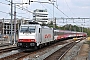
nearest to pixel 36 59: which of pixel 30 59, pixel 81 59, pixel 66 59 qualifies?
pixel 30 59

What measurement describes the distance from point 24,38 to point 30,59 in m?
6.44

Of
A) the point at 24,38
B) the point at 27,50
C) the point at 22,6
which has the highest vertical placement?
the point at 22,6

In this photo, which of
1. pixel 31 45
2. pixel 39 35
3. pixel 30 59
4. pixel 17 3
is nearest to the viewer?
pixel 30 59

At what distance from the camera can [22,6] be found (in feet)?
119

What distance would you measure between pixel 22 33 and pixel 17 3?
12.2 metres

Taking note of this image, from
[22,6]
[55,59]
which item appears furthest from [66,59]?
[22,6]

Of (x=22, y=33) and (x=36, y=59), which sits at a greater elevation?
(x=22, y=33)

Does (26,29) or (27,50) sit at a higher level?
(26,29)

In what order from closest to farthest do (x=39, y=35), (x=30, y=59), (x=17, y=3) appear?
(x=30, y=59), (x=39, y=35), (x=17, y=3)

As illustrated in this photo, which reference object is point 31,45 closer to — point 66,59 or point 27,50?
point 27,50

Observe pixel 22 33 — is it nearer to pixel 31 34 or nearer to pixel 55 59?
pixel 31 34

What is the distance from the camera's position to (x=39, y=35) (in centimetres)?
2669

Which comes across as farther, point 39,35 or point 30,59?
point 39,35

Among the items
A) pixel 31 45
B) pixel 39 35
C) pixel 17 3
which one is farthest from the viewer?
pixel 17 3
